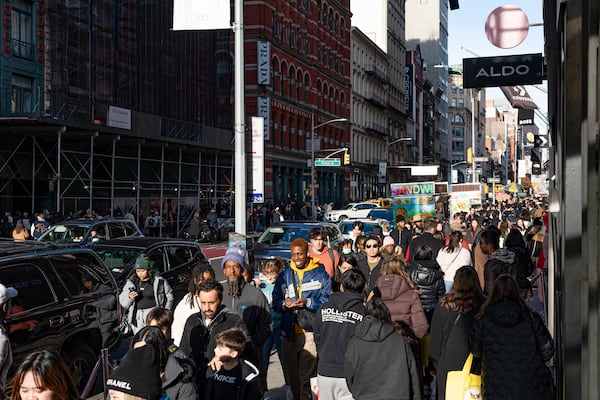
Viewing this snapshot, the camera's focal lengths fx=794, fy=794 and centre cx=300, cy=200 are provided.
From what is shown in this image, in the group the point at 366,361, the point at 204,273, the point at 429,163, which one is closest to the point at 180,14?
the point at 204,273

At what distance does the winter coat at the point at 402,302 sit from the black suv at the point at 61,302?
341cm

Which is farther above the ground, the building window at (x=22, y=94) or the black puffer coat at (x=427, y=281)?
the building window at (x=22, y=94)

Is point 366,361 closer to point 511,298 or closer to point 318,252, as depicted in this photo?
point 511,298

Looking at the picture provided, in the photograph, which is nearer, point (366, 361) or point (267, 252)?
point (366, 361)

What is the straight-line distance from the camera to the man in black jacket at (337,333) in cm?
658

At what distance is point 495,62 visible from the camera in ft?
36.5

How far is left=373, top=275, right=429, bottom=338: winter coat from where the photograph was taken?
7605 mm

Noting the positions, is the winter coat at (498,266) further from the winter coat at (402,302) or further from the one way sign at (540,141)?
the one way sign at (540,141)

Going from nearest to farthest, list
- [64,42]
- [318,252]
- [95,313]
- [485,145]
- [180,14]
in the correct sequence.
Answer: [95,313] < [318,252] < [180,14] < [64,42] < [485,145]

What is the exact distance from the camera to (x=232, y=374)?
541cm

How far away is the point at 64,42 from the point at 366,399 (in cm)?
2991

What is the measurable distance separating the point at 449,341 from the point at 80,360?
4243 millimetres

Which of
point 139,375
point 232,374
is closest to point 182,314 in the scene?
point 232,374

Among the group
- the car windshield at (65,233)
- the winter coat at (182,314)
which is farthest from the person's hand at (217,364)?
the car windshield at (65,233)
